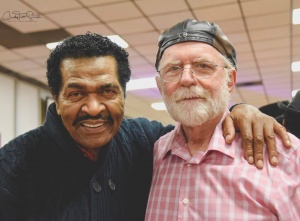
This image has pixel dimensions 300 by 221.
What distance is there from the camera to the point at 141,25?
542 cm

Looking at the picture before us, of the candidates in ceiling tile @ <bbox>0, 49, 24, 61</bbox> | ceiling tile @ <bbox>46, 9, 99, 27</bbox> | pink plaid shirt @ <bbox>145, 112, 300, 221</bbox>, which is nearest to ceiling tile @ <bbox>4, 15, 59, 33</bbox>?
ceiling tile @ <bbox>46, 9, 99, 27</bbox>

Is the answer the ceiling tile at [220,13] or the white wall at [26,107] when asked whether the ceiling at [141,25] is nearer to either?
the ceiling tile at [220,13]

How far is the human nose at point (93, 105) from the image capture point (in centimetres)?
161

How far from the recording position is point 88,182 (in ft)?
5.41

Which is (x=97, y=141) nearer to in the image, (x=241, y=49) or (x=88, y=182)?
(x=88, y=182)

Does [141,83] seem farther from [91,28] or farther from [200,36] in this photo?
[200,36]

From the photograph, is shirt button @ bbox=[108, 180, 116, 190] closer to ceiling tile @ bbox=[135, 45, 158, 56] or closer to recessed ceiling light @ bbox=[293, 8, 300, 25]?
recessed ceiling light @ bbox=[293, 8, 300, 25]

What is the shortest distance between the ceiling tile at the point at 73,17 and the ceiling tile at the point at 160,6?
701mm

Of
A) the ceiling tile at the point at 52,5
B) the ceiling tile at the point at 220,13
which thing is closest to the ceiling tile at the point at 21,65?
the ceiling tile at the point at 52,5

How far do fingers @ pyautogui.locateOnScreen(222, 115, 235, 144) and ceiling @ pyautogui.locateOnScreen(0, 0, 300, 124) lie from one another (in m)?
3.17

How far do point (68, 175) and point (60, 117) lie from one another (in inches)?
10.1

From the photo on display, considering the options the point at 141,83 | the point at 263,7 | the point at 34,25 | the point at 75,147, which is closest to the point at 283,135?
the point at 75,147

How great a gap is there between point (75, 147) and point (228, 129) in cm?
65

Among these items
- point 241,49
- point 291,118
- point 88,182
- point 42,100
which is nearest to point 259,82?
point 241,49
